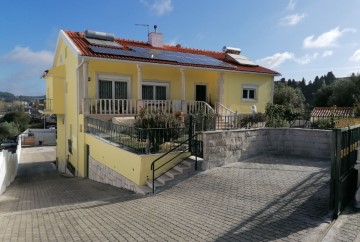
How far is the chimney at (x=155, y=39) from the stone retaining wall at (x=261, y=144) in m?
12.5

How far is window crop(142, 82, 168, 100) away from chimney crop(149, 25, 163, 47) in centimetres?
474

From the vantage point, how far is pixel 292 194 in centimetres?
733

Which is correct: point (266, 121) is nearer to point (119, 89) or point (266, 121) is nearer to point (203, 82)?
point (203, 82)

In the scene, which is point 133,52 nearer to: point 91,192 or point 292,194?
point 91,192

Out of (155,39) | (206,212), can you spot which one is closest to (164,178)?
(206,212)

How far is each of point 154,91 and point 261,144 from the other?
8.41 m

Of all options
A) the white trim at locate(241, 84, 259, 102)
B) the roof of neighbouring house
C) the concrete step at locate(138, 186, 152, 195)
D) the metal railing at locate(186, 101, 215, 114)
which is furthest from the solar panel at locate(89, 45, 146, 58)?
the roof of neighbouring house

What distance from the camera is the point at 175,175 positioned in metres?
9.65

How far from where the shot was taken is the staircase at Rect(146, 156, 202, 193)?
9.23 metres

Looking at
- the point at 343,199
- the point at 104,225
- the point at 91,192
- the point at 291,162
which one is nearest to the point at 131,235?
the point at 104,225

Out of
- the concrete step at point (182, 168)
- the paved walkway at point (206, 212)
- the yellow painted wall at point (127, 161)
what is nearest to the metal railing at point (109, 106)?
the yellow painted wall at point (127, 161)

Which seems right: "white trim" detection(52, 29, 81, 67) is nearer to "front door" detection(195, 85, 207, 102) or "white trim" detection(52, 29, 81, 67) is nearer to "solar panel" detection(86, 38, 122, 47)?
"solar panel" detection(86, 38, 122, 47)

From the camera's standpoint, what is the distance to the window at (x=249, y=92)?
21125 millimetres

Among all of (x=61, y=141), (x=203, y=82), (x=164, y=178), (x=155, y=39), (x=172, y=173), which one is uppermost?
(x=155, y=39)
